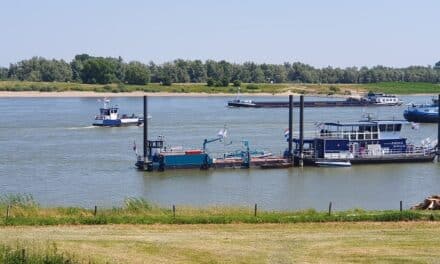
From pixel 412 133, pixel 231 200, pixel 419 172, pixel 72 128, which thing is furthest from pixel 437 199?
pixel 72 128

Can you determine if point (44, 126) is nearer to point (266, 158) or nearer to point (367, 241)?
point (266, 158)

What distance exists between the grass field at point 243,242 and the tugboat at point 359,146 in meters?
32.9

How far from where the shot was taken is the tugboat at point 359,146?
6328 centimetres

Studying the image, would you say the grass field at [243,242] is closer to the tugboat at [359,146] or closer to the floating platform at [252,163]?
the floating platform at [252,163]

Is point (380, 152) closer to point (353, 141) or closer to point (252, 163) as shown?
point (353, 141)

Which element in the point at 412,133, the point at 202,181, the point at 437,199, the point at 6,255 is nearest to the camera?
→ the point at 6,255

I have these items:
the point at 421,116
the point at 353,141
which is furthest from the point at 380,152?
the point at 421,116

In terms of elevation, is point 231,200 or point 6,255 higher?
point 6,255

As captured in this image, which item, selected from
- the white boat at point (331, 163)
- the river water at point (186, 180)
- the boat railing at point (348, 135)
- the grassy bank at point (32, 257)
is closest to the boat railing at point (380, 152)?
the white boat at point (331, 163)

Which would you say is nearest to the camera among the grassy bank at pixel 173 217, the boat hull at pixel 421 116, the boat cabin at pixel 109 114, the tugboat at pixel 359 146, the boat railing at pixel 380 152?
the grassy bank at pixel 173 217

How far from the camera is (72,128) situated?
96938mm

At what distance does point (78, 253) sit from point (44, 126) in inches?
3055

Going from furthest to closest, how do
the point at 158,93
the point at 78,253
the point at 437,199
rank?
the point at 158,93, the point at 437,199, the point at 78,253

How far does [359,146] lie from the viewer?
64.1 metres
